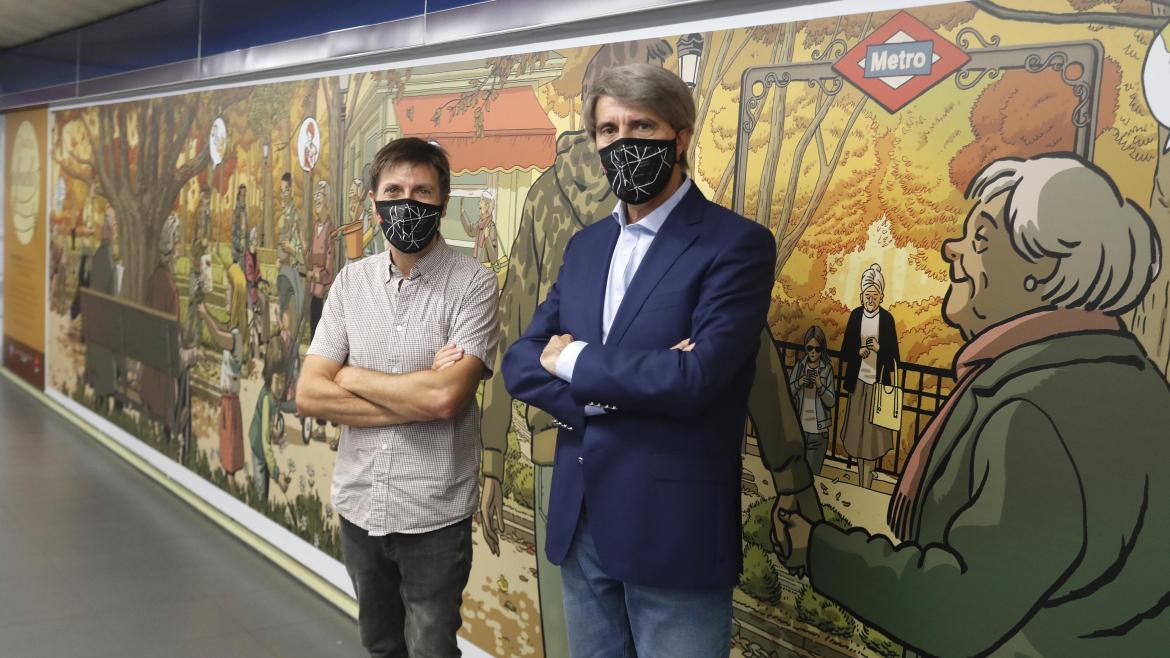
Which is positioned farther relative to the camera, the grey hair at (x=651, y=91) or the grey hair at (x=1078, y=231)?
the grey hair at (x=651, y=91)

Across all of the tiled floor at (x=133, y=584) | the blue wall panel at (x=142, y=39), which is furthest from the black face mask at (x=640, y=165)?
the blue wall panel at (x=142, y=39)

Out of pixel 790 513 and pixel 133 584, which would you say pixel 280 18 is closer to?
pixel 133 584

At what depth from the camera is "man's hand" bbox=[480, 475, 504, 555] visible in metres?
3.69

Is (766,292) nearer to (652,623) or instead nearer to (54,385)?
(652,623)

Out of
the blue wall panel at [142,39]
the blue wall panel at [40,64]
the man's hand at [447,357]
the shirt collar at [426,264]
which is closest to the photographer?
the man's hand at [447,357]

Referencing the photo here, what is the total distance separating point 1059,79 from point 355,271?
1.91m

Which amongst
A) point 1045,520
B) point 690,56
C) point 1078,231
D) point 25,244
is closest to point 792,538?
point 1045,520

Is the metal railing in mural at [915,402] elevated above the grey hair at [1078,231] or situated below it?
below

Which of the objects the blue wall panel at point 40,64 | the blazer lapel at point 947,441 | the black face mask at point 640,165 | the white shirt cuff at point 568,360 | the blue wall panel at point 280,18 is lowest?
the blazer lapel at point 947,441

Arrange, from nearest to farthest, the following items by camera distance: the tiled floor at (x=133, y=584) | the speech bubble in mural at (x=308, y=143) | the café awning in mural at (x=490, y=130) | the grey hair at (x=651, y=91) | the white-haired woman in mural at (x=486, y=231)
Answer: the grey hair at (x=651, y=91), the café awning in mural at (x=490, y=130), the white-haired woman in mural at (x=486, y=231), the tiled floor at (x=133, y=584), the speech bubble in mural at (x=308, y=143)

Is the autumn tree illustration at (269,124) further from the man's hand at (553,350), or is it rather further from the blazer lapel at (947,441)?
the blazer lapel at (947,441)

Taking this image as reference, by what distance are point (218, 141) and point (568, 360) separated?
173 inches

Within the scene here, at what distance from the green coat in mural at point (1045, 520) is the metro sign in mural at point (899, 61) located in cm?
65

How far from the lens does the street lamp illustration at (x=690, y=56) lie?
281cm
